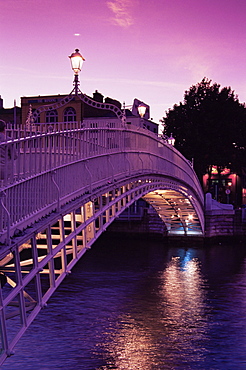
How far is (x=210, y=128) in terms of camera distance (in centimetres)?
5844

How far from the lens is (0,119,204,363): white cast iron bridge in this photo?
9.84 meters

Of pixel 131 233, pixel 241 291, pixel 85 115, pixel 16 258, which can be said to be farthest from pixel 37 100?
pixel 16 258

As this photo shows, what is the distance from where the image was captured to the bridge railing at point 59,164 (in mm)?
9875

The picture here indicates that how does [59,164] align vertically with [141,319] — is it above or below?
above

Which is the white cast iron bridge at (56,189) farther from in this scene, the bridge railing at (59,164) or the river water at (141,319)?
the river water at (141,319)

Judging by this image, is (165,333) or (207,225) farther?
(207,225)

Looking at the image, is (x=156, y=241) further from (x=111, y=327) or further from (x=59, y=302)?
(x=111, y=327)

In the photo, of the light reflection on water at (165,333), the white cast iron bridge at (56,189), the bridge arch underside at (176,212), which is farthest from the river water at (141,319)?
the bridge arch underside at (176,212)

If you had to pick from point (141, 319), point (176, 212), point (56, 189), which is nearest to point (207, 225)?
point (176, 212)

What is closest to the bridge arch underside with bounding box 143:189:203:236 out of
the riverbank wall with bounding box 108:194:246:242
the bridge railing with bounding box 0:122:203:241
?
the riverbank wall with bounding box 108:194:246:242

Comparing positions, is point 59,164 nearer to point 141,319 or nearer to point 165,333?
point 165,333

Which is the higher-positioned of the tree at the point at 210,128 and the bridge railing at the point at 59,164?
the tree at the point at 210,128

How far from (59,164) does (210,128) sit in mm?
46907

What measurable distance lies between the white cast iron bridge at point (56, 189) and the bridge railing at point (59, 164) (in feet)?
0.05
